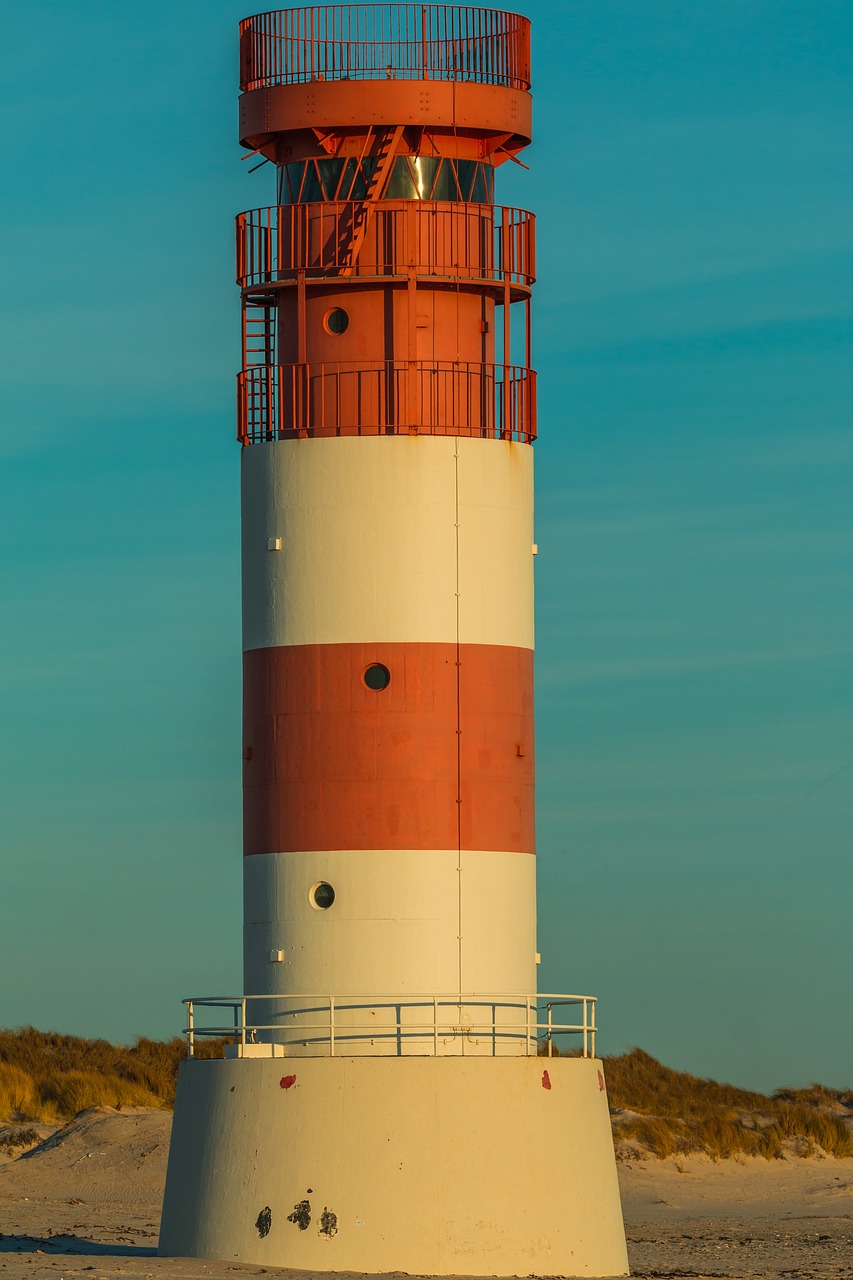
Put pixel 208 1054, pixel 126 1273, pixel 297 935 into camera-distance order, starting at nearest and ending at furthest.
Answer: pixel 126 1273
pixel 297 935
pixel 208 1054

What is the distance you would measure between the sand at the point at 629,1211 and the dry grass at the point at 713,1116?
439 mm

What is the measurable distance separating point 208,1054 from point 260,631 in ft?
62.9

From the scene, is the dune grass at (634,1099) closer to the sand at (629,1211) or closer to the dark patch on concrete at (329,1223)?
the sand at (629,1211)

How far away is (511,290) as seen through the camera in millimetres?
27594

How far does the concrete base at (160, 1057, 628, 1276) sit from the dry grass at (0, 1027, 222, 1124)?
16.9 m

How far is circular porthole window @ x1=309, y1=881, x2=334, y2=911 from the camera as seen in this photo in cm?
2622

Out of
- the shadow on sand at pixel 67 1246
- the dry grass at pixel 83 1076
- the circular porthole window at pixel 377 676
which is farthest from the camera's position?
the dry grass at pixel 83 1076

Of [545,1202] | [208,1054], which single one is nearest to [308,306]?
[545,1202]

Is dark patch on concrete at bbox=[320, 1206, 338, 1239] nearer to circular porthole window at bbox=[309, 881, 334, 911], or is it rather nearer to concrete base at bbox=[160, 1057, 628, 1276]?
concrete base at bbox=[160, 1057, 628, 1276]

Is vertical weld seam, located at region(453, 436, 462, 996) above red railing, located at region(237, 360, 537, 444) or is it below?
below

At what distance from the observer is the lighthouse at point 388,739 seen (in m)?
25.1

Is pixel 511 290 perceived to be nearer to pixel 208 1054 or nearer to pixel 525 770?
pixel 525 770

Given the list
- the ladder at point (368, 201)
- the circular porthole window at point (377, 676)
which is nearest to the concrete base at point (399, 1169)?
the circular porthole window at point (377, 676)

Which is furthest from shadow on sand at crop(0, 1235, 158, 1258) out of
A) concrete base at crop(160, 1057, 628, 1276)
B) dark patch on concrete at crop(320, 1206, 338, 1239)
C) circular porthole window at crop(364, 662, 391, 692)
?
circular porthole window at crop(364, 662, 391, 692)
